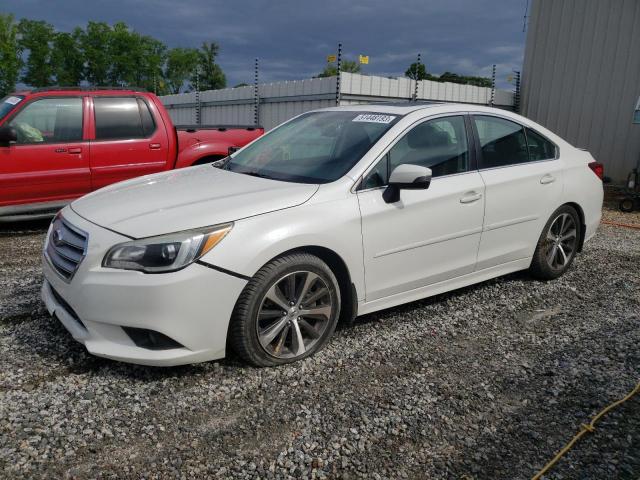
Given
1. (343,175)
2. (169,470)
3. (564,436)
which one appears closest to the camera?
(169,470)

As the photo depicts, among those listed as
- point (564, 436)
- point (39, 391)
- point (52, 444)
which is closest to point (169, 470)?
point (52, 444)

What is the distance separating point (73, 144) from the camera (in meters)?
6.46

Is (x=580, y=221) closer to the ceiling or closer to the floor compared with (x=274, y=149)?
closer to the floor

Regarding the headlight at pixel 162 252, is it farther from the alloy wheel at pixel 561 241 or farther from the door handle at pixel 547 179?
Answer: the alloy wheel at pixel 561 241

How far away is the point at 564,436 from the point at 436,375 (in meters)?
0.79

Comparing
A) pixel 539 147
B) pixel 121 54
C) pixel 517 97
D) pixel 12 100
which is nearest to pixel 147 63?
pixel 121 54

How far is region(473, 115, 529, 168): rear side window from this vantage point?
4230 mm

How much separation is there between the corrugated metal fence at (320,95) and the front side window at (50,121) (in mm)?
5980

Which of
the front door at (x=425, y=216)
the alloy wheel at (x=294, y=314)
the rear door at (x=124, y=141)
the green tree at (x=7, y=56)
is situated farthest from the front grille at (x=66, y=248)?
the green tree at (x=7, y=56)

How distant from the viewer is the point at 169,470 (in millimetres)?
2297

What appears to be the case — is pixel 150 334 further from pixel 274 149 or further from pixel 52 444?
pixel 274 149

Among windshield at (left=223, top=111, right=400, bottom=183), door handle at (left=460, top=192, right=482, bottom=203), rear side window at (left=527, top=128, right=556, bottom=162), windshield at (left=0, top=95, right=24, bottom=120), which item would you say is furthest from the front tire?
windshield at (left=0, top=95, right=24, bottom=120)

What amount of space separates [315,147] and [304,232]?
109 cm

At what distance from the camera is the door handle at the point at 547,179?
4.55 meters
